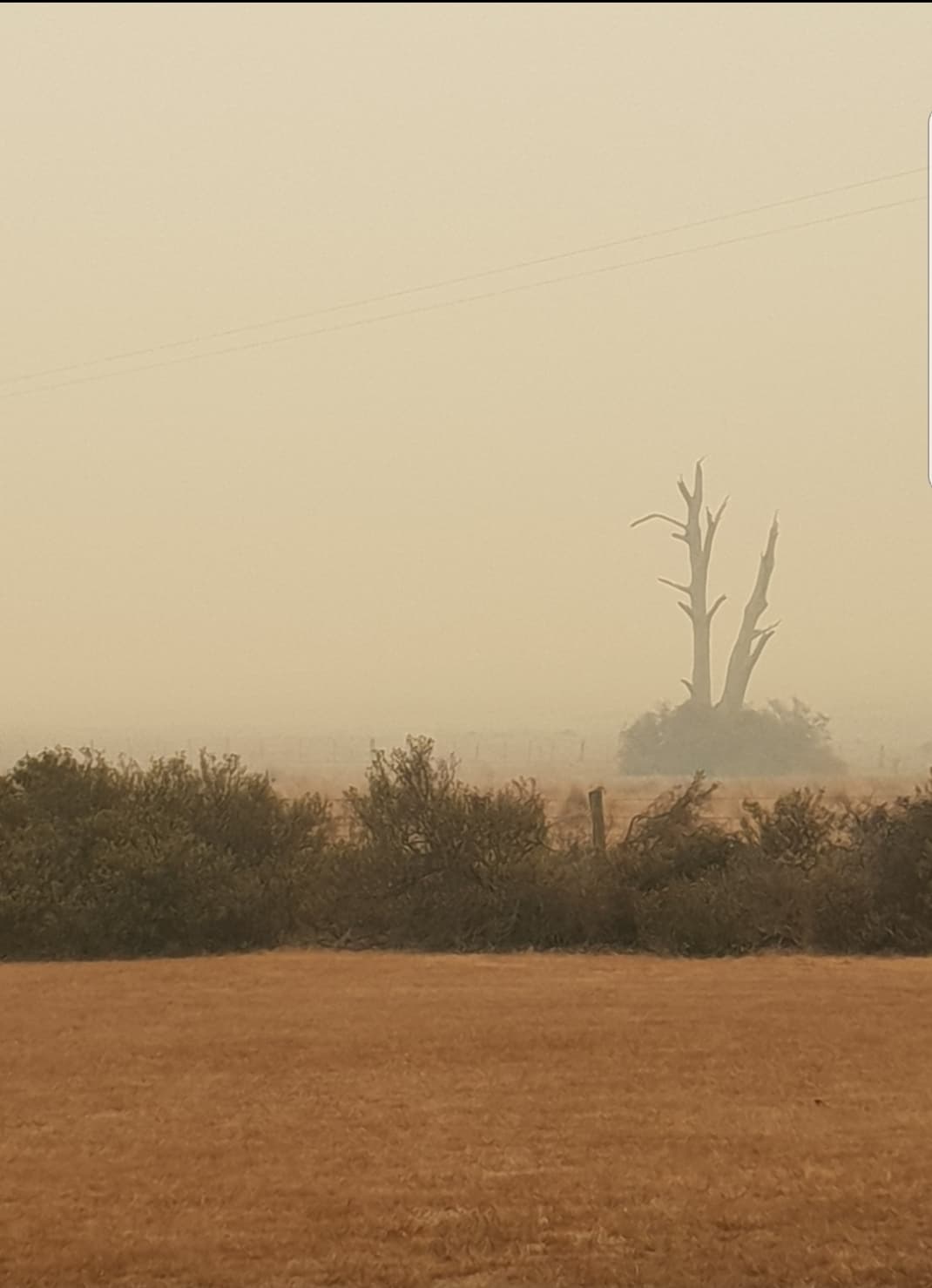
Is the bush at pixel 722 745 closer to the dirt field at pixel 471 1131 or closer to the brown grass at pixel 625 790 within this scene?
the brown grass at pixel 625 790

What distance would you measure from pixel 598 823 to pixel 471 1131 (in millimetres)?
13858

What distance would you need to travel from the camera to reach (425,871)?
23.5 m

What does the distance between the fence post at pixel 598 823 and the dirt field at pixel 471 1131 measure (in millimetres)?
5242

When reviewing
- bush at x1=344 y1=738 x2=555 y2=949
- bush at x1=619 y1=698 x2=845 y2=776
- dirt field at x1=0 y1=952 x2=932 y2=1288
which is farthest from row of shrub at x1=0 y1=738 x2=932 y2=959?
bush at x1=619 y1=698 x2=845 y2=776

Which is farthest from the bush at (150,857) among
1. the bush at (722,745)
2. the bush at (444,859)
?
the bush at (722,745)

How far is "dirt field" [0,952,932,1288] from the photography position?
8898mm

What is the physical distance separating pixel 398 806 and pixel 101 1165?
44.9ft

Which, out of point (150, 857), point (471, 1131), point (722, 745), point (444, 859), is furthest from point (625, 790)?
point (471, 1131)

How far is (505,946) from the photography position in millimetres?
22312

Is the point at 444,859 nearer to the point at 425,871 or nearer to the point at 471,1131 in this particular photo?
the point at 425,871

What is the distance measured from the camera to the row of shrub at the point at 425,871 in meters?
21.9

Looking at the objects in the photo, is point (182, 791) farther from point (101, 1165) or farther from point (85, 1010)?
point (101, 1165)

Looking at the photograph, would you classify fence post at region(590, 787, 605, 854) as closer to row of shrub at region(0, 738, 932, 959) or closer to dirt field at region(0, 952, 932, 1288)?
row of shrub at region(0, 738, 932, 959)

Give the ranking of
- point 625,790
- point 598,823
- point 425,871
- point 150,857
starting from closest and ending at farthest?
point 150,857 < point 425,871 < point 598,823 < point 625,790
